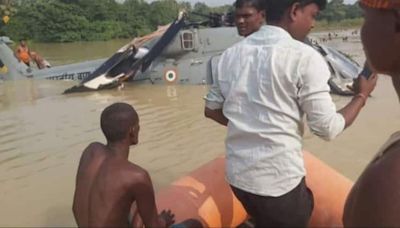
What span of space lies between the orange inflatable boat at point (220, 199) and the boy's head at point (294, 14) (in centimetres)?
132

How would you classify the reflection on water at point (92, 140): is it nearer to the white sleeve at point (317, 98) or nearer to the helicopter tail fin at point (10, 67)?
the white sleeve at point (317, 98)

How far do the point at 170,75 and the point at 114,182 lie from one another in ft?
34.0

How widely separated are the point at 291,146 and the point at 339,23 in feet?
193

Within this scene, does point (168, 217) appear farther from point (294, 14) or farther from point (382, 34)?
point (382, 34)

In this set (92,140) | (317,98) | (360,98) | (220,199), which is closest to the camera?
(317,98)

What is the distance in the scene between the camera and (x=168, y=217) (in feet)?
10.2

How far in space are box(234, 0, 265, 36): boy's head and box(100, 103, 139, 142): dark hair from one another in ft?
2.85

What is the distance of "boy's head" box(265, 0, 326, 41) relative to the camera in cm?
229

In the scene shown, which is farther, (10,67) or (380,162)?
(10,67)

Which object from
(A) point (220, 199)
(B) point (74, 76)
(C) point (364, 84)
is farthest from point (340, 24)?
(C) point (364, 84)

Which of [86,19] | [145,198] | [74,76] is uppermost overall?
[145,198]

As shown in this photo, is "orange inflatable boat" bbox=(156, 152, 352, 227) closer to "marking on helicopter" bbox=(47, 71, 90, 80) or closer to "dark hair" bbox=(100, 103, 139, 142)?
"dark hair" bbox=(100, 103, 139, 142)

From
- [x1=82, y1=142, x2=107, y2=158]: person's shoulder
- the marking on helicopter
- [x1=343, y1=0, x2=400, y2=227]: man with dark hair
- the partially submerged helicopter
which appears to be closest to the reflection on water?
the partially submerged helicopter

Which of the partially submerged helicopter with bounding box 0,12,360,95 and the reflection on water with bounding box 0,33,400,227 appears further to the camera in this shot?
the partially submerged helicopter with bounding box 0,12,360,95
